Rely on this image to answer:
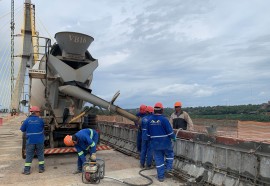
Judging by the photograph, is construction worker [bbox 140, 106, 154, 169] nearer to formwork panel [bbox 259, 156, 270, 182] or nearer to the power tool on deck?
the power tool on deck

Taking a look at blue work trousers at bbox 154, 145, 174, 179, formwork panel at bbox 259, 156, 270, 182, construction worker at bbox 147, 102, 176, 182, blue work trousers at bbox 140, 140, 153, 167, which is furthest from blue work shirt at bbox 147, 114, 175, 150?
formwork panel at bbox 259, 156, 270, 182

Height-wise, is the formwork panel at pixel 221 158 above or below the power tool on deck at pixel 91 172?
above

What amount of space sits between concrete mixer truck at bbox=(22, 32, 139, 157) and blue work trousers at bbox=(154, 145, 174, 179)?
2258 millimetres

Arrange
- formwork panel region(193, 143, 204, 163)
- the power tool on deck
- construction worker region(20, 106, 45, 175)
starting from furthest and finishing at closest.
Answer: construction worker region(20, 106, 45, 175) → formwork panel region(193, 143, 204, 163) → the power tool on deck

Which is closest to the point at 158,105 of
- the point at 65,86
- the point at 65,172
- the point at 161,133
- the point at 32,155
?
the point at 161,133

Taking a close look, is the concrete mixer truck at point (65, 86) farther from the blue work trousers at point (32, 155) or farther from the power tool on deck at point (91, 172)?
the power tool on deck at point (91, 172)

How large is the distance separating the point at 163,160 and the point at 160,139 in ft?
1.68

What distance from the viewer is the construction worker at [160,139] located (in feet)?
23.0

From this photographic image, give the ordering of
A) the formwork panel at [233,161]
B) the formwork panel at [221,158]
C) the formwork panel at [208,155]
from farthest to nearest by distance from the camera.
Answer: the formwork panel at [208,155], the formwork panel at [221,158], the formwork panel at [233,161]

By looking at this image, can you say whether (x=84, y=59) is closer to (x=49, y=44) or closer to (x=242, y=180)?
(x=49, y=44)

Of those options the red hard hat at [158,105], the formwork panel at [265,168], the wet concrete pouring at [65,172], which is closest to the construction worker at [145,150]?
the wet concrete pouring at [65,172]

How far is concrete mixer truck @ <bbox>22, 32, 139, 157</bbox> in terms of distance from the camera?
30.1 feet

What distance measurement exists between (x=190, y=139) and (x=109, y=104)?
9.25 feet

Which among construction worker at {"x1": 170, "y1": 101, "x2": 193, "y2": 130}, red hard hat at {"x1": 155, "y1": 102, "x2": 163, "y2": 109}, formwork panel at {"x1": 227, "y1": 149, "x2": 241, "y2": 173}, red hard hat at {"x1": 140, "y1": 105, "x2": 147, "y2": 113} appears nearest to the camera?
formwork panel at {"x1": 227, "y1": 149, "x2": 241, "y2": 173}
